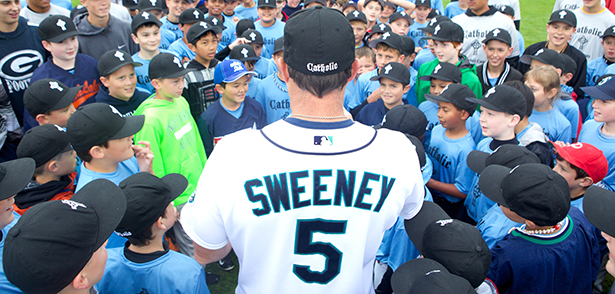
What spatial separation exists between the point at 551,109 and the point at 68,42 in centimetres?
520

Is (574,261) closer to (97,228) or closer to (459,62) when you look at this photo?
(97,228)

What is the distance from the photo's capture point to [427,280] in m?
1.45

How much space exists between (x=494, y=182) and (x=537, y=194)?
0.32 meters

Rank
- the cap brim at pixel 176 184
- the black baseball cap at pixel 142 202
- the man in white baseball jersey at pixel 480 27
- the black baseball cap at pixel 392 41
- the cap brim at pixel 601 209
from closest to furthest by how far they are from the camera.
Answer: the cap brim at pixel 601 209 < the black baseball cap at pixel 142 202 < the cap brim at pixel 176 184 < the black baseball cap at pixel 392 41 < the man in white baseball jersey at pixel 480 27

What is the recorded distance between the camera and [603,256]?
2975mm

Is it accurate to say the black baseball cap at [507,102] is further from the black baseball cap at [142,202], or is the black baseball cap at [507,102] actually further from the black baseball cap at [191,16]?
the black baseball cap at [191,16]

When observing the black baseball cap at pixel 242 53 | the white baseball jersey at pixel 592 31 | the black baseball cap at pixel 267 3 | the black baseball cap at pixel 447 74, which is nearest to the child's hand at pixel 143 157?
the black baseball cap at pixel 242 53

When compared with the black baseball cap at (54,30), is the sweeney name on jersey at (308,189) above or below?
above

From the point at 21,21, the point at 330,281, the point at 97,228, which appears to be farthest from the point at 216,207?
the point at 21,21

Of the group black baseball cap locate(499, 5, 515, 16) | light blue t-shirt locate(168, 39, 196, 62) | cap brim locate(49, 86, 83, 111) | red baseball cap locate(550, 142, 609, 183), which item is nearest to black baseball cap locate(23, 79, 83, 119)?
cap brim locate(49, 86, 83, 111)

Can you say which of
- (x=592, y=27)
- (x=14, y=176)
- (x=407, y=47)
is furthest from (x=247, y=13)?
(x=14, y=176)

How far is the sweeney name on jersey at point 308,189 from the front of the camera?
4.03 ft

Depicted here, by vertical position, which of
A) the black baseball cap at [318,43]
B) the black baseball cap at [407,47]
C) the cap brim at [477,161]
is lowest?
the black baseball cap at [407,47]

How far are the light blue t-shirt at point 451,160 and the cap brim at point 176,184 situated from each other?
2.31 meters
